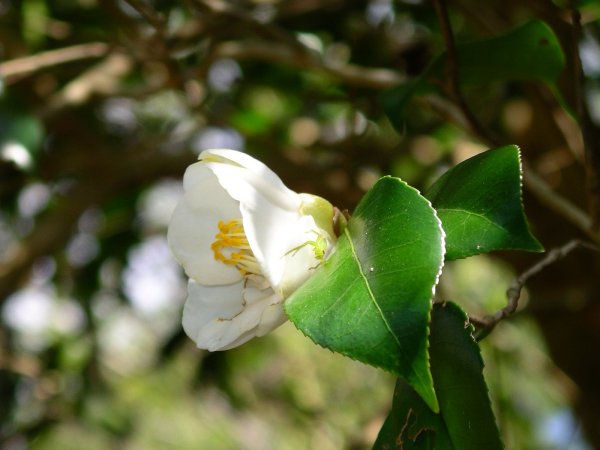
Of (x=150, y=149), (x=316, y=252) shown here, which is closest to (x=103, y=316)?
(x=150, y=149)

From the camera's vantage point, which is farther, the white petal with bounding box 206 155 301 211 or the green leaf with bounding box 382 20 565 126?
the green leaf with bounding box 382 20 565 126

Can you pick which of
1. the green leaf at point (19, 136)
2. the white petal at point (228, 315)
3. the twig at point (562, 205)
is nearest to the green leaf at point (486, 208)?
the white petal at point (228, 315)

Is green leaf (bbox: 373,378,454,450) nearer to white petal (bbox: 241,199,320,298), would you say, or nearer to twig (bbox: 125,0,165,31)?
white petal (bbox: 241,199,320,298)

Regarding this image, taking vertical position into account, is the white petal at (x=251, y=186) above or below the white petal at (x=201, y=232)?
above

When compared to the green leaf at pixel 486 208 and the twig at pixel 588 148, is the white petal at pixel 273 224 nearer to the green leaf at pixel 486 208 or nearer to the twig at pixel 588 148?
the green leaf at pixel 486 208

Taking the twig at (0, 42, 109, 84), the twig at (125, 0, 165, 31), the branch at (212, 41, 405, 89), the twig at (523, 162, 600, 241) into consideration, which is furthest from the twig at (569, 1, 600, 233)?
the twig at (0, 42, 109, 84)

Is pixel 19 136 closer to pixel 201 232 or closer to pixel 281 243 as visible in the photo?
pixel 201 232

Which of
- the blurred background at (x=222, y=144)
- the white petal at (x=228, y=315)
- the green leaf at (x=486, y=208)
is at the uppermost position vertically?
the green leaf at (x=486, y=208)
